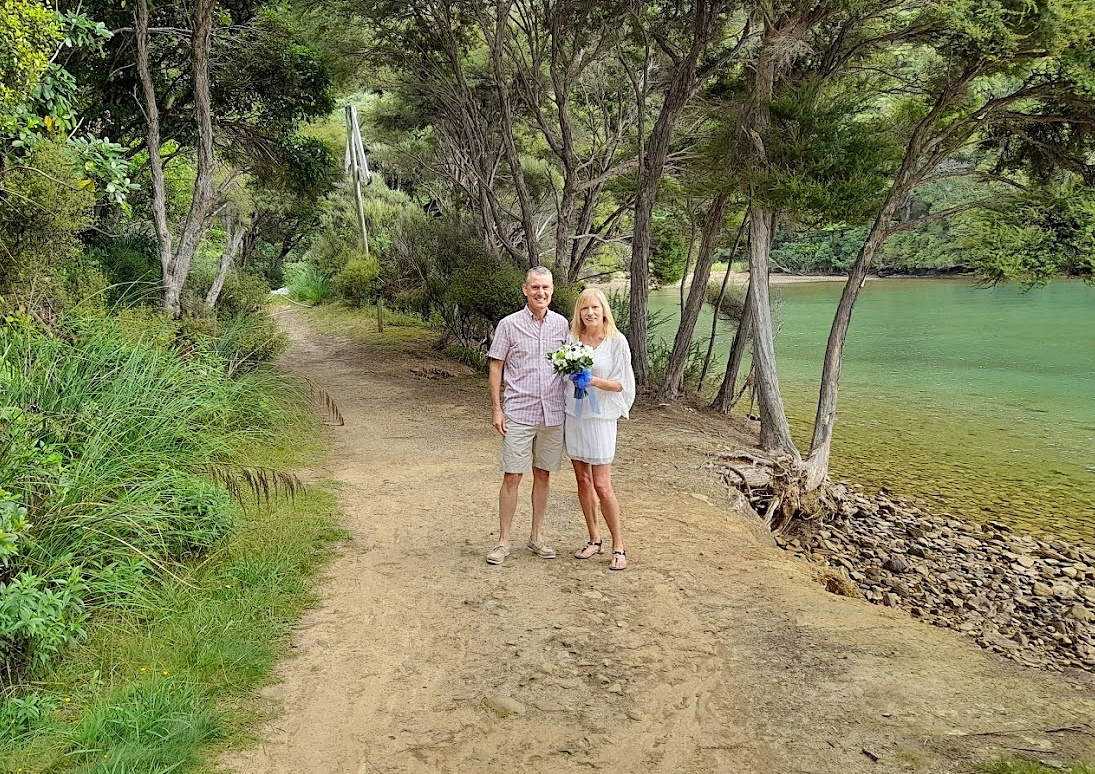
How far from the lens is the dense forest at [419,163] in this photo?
16.1 ft

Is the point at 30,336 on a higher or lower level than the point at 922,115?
lower

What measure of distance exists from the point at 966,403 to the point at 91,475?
16.3m

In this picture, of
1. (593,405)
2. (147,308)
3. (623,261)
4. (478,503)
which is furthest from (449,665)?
(623,261)

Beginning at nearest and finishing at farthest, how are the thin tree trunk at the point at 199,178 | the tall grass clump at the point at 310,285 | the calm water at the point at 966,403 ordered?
the thin tree trunk at the point at 199,178 < the calm water at the point at 966,403 < the tall grass clump at the point at 310,285

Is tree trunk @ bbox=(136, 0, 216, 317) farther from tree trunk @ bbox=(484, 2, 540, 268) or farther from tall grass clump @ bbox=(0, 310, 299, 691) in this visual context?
tree trunk @ bbox=(484, 2, 540, 268)

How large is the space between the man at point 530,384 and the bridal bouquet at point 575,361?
0.22m

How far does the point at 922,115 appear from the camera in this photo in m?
9.53

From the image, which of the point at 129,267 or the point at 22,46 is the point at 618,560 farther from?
the point at 129,267

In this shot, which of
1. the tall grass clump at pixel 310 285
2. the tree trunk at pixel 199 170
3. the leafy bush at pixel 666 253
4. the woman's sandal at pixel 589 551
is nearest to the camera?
the woman's sandal at pixel 589 551

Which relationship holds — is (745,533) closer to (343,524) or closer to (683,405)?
(343,524)

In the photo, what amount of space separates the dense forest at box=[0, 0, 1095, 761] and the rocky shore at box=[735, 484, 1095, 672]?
107cm

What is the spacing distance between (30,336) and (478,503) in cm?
332

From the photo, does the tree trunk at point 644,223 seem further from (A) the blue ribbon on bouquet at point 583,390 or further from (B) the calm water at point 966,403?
(A) the blue ribbon on bouquet at point 583,390

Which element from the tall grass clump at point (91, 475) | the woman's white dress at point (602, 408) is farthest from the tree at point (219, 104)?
the woman's white dress at point (602, 408)
